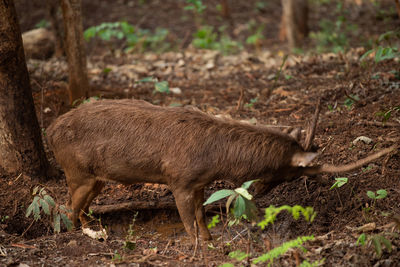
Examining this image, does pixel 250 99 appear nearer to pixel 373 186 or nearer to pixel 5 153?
pixel 373 186

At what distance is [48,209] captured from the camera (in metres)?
5.05

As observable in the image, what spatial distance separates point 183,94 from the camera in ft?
28.7

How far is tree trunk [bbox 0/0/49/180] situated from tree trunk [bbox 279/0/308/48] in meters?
8.23

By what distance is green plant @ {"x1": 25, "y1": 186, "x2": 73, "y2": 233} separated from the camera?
198 inches

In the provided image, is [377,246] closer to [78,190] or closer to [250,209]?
[250,209]

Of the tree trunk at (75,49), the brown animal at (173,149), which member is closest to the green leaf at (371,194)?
the brown animal at (173,149)

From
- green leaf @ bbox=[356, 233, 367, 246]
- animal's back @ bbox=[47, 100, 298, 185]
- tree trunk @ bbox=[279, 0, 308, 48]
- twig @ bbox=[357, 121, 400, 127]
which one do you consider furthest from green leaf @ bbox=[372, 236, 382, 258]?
tree trunk @ bbox=[279, 0, 308, 48]

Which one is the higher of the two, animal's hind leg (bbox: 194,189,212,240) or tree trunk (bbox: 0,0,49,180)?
tree trunk (bbox: 0,0,49,180)

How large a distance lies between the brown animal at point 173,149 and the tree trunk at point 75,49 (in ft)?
7.99

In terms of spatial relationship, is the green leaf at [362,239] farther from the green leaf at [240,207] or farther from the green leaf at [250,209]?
the green leaf at [240,207]

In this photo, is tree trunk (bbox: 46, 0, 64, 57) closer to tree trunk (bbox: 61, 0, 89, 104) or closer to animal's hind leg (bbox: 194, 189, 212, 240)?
tree trunk (bbox: 61, 0, 89, 104)

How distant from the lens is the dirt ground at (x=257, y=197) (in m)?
4.64

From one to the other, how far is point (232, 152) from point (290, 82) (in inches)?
165

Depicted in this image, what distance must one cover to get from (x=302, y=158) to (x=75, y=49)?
423 cm
